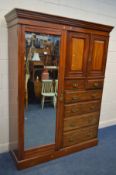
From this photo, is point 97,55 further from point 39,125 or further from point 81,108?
point 39,125

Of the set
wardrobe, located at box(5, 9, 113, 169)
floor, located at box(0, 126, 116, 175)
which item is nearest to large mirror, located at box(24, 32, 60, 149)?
wardrobe, located at box(5, 9, 113, 169)

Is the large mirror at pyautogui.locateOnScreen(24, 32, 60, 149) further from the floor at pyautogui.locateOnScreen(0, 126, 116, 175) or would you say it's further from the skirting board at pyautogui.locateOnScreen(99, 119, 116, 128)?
the skirting board at pyautogui.locateOnScreen(99, 119, 116, 128)

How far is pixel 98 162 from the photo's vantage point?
2221mm

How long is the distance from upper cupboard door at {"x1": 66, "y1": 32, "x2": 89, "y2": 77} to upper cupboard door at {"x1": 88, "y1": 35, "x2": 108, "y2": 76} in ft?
0.31

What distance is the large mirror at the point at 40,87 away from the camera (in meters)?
1.82

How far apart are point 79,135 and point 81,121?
218 millimetres

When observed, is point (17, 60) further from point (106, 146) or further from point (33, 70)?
point (106, 146)

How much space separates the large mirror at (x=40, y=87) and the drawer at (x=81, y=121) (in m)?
0.20

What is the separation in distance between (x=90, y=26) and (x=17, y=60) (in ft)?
3.32

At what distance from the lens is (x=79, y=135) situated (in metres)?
2.37

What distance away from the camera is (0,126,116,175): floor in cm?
200

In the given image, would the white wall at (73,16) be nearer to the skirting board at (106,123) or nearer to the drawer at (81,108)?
the skirting board at (106,123)

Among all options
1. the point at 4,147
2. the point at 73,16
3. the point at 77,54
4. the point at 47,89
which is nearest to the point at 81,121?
the point at 47,89

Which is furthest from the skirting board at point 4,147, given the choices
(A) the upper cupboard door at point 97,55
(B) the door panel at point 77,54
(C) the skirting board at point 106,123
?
(C) the skirting board at point 106,123
